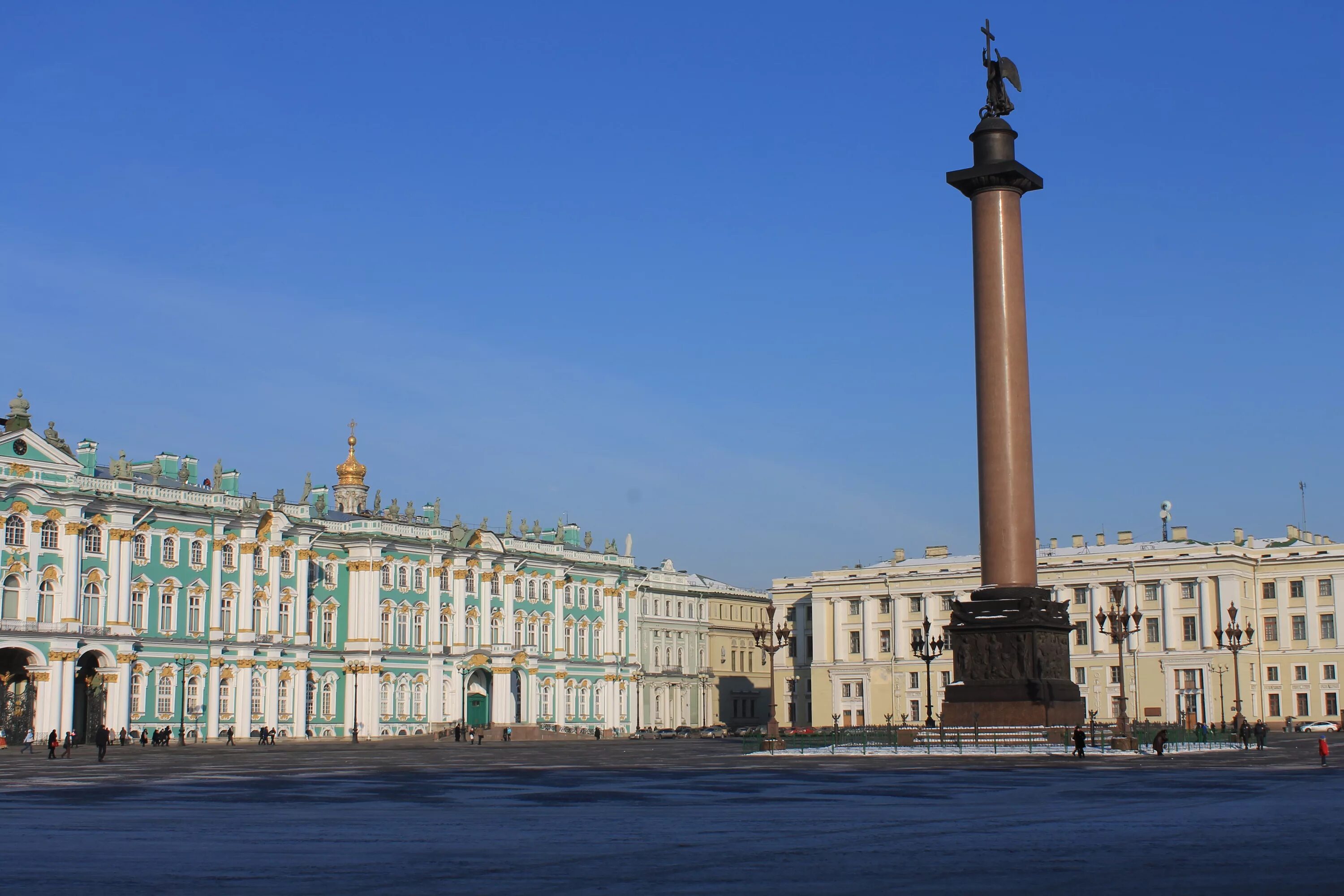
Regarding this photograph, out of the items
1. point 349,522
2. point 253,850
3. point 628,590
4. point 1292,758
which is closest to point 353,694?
point 349,522

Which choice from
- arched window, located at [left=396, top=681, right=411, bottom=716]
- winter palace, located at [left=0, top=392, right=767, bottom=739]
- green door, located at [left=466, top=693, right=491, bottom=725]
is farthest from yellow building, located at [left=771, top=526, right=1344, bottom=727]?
arched window, located at [left=396, top=681, right=411, bottom=716]

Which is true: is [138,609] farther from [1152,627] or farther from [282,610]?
[1152,627]

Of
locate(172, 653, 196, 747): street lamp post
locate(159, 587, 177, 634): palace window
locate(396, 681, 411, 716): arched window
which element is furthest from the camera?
locate(396, 681, 411, 716): arched window

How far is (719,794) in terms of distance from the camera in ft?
88.7

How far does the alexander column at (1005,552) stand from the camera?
4056 cm

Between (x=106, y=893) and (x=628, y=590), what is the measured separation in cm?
10079

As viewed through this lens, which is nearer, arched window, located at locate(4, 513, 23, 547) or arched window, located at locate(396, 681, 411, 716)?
arched window, located at locate(4, 513, 23, 547)

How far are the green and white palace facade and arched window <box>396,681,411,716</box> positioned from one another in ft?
0.32

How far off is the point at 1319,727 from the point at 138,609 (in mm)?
68775

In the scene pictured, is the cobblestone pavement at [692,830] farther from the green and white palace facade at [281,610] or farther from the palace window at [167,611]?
the palace window at [167,611]

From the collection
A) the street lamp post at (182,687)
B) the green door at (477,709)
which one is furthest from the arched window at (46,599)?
the green door at (477,709)

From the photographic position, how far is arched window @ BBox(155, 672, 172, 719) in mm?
77750

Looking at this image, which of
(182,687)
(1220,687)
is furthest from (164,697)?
(1220,687)

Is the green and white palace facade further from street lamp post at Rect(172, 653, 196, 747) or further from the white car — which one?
the white car
